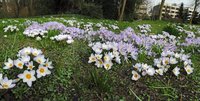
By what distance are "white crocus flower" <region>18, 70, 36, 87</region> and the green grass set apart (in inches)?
4.2

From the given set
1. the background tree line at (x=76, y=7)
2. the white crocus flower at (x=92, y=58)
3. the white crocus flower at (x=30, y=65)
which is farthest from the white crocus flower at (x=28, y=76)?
the background tree line at (x=76, y=7)

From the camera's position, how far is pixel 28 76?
224 centimetres

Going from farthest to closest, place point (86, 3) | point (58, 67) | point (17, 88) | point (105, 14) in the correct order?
1. point (105, 14)
2. point (86, 3)
3. point (58, 67)
4. point (17, 88)

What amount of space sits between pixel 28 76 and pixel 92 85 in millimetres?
600

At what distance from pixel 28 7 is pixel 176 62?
3173 centimetres

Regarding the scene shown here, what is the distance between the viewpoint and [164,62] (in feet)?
9.55

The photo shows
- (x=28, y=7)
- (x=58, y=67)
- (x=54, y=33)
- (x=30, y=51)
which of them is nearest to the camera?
A: (x=30, y=51)

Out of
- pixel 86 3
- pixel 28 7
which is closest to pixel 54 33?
pixel 86 3

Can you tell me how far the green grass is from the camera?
2350 mm

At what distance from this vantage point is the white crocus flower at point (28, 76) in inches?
87.0

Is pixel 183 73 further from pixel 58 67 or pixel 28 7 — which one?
pixel 28 7

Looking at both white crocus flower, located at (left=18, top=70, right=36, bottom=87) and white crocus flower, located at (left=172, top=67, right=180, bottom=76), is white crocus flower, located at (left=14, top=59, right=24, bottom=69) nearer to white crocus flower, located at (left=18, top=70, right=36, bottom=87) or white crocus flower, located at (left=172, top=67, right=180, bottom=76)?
white crocus flower, located at (left=18, top=70, right=36, bottom=87)

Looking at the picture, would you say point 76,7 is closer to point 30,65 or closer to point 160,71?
point 160,71

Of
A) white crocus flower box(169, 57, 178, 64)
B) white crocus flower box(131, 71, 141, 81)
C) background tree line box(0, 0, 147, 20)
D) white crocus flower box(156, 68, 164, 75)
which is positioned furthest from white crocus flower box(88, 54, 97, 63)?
background tree line box(0, 0, 147, 20)
